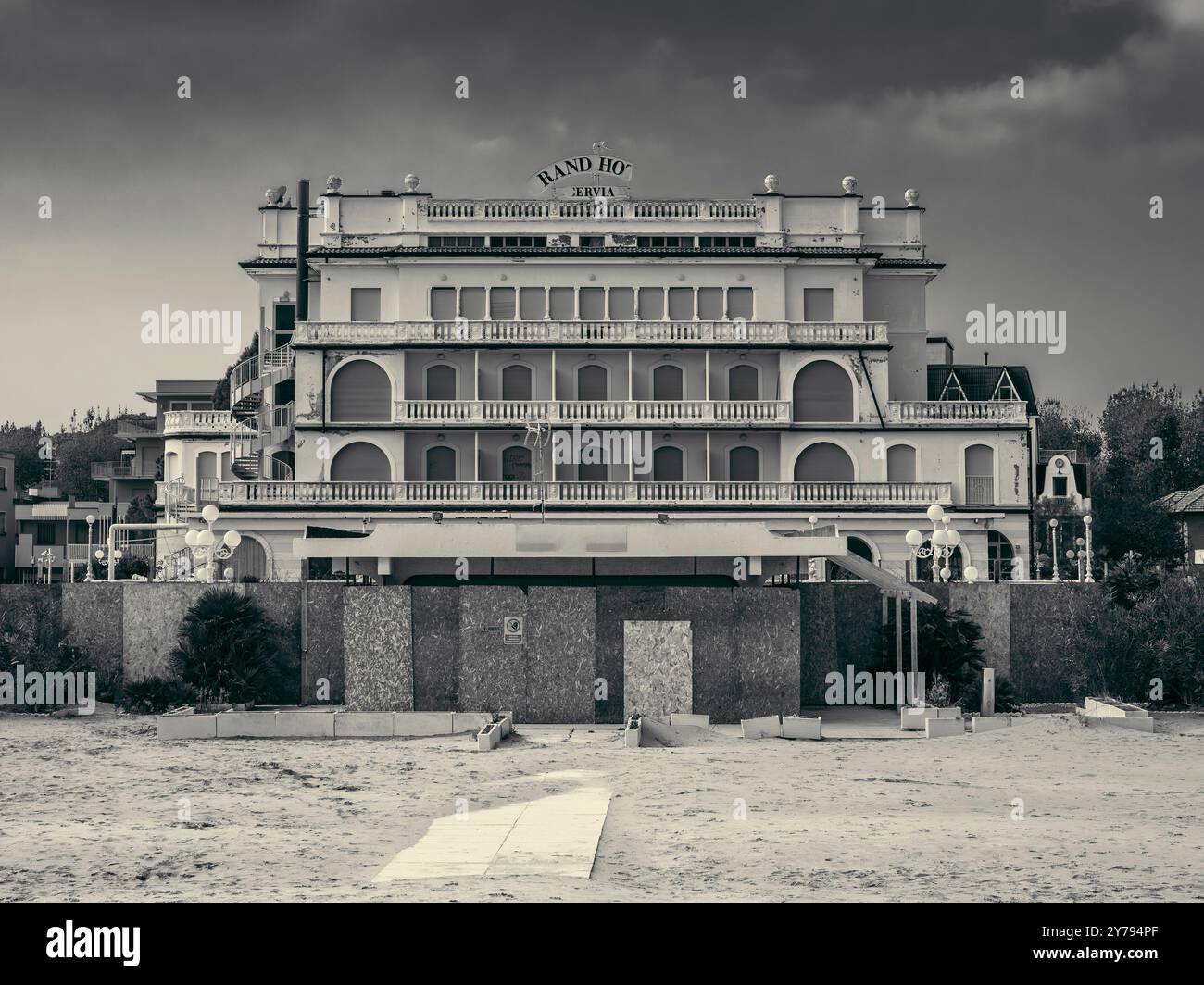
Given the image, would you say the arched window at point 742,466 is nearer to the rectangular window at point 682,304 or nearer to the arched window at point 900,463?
the arched window at point 900,463

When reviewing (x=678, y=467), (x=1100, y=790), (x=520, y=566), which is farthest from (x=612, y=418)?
(x=1100, y=790)

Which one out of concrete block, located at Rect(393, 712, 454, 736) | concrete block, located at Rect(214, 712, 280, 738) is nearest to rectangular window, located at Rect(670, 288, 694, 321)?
concrete block, located at Rect(393, 712, 454, 736)

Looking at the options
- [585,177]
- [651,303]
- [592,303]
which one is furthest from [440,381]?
[585,177]

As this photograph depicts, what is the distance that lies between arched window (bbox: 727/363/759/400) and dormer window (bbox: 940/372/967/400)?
831 centimetres

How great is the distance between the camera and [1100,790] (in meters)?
22.7

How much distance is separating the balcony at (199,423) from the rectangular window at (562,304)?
1527 centimetres

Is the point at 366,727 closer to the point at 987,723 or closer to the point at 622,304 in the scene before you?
the point at 987,723

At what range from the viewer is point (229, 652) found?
109 feet

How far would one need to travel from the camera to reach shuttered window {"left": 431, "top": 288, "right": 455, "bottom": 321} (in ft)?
188

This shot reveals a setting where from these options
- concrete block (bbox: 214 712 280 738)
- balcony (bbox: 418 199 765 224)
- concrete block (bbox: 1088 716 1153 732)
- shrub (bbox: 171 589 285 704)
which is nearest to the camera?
concrete block (bbox: 214 712 280 738)

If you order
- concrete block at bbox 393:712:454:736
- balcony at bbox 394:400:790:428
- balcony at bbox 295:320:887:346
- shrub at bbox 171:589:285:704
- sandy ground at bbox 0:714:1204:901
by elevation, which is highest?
balcony at bbox 295:320:887:346

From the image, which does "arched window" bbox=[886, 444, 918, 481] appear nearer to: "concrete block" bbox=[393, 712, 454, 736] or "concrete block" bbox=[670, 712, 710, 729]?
"concrete block" bbox=[670, 712, 710, 729]

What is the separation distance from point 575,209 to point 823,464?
13.4 m
